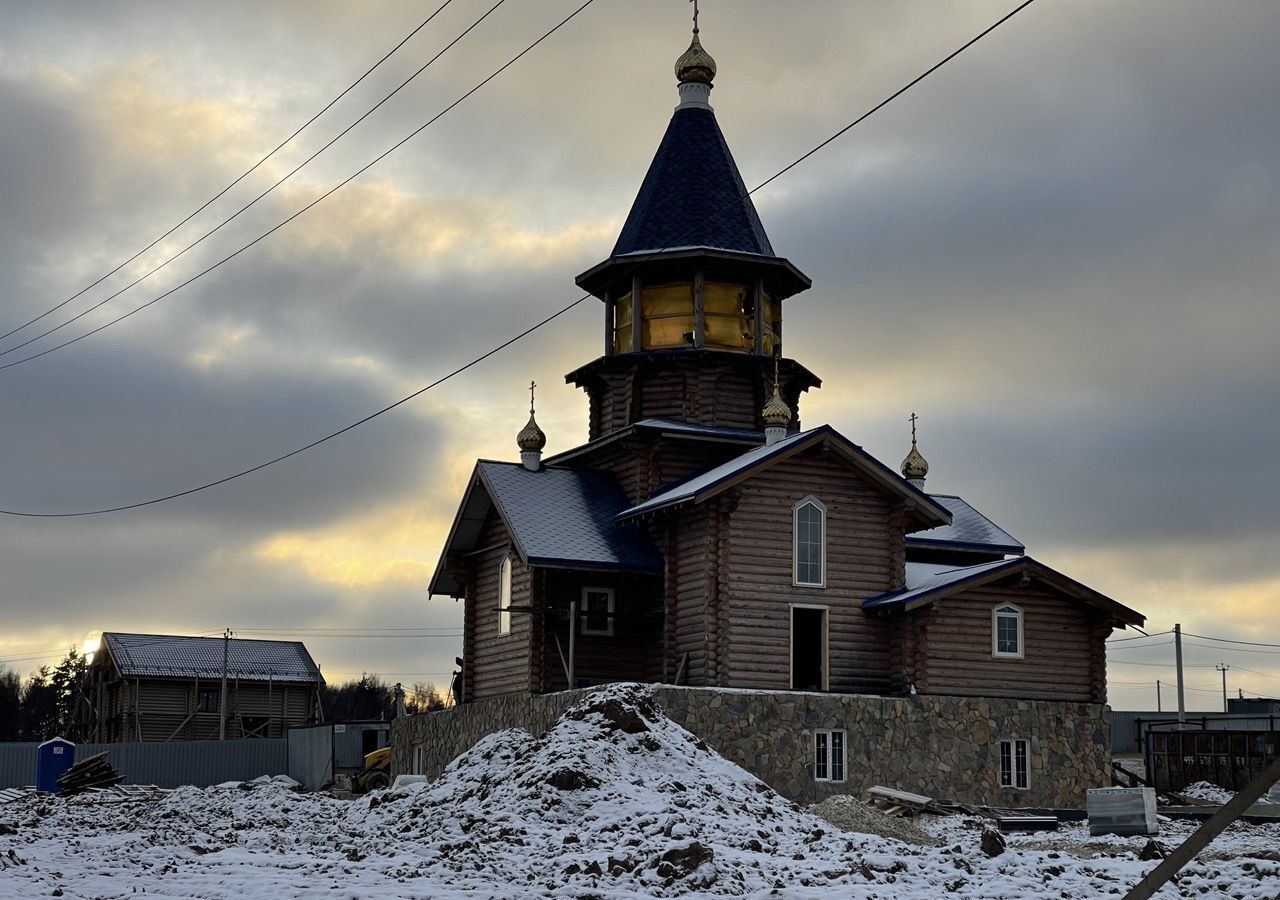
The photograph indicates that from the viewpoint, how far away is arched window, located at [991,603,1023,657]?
99.7 ft

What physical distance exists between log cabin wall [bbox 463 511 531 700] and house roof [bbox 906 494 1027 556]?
945 centimetres

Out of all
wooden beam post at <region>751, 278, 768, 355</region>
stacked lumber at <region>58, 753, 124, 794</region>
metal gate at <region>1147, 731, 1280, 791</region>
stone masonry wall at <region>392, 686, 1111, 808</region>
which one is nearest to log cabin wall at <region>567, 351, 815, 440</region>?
wooden beam post at <region>751, 278, 768, 355</region>

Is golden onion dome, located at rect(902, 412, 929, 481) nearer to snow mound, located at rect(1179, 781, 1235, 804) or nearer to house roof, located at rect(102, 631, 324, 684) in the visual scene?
snow mound, located at rect(1179, 781, 1235, 804)

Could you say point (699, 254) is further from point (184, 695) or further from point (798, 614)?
point (184, 695)

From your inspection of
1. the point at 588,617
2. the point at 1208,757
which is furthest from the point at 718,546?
the point at 1208,757

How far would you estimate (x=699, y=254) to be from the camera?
33.2m

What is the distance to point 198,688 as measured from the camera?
61.0 meters

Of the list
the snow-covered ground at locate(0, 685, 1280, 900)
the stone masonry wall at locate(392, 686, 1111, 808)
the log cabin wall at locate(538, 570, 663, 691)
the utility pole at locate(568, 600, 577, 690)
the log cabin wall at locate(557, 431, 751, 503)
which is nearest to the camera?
the snow-covered ground at locate(0, 685, 1280, 900)

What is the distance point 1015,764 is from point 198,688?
3925 centimetres

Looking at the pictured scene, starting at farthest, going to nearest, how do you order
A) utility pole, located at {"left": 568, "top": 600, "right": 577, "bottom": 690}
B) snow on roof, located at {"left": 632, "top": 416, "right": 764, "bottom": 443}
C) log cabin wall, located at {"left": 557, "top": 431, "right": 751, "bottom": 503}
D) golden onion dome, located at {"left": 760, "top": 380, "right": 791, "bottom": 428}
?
log cabin wall, located at {"left": 557, "top": 431, "right": 751, "bottom": 503}, snow on roof, located at {"left": 632, "top": 416, "right": 764, "bottom": 443}, golden onion dome, located at {"left": 760, "top": 380, "right": 791, "bottom": 428}, utility pole, located at {"left": 568, "top": 600, "right": 577, "bottom": 690}

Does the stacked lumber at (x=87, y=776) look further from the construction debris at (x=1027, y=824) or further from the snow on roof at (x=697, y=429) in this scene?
the construction debris at (x=1027, y=824)

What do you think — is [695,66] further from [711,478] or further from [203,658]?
[203,658]

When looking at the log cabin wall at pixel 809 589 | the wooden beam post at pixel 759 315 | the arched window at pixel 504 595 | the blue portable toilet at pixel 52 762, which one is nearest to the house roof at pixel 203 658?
the blue portable toilet at pixel 52 762

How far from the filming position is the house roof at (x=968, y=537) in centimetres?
3647
